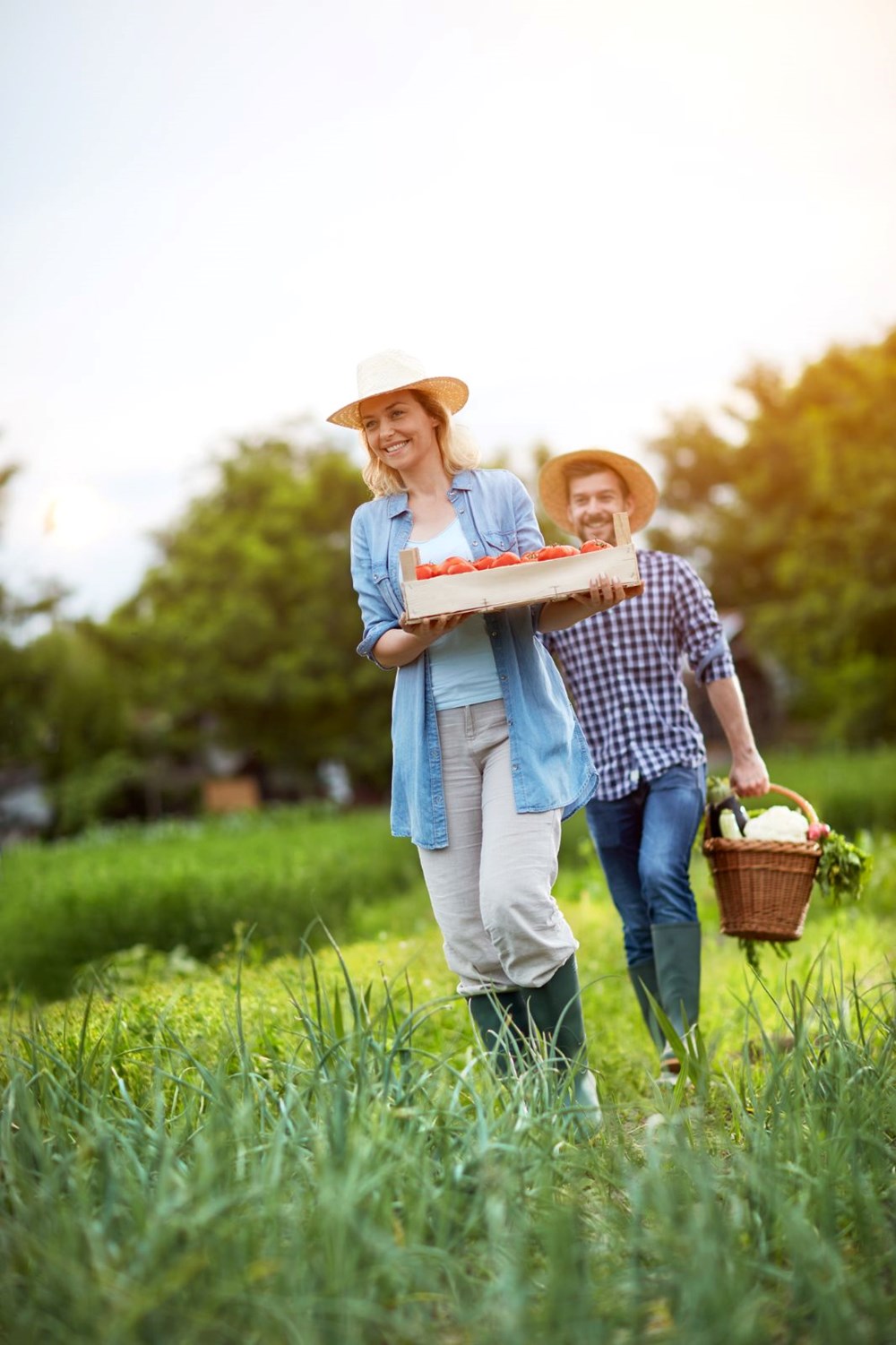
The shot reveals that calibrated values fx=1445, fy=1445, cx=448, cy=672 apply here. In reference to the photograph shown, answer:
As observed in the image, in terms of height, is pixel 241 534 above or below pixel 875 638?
above

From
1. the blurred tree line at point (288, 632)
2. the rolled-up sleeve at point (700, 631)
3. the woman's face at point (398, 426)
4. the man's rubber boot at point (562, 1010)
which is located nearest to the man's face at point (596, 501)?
the rolled-up sleeve at point (700, 631)

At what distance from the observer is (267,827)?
56.3 ft

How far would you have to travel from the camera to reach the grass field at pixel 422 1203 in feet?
7.00

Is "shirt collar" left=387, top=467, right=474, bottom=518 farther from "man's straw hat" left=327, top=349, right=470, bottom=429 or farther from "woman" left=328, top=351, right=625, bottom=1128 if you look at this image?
"man's straw hat" left=327, top=349, right=470, bottom=429

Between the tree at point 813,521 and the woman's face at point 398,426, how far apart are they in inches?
814

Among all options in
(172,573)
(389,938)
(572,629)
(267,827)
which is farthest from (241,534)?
(572,629)

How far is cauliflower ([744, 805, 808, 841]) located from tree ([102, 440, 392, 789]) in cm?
2927

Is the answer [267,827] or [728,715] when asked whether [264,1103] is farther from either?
[267,827]

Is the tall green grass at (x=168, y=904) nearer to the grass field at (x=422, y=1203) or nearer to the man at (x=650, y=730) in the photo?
the man at (x=650, y=730)

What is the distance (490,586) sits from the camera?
3.57m

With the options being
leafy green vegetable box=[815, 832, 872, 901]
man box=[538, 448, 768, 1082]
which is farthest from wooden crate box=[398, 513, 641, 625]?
leafy green vegetable box=[815, 832, 872, 901]

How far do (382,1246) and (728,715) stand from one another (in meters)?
2.87

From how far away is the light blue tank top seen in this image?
3748 millimetres

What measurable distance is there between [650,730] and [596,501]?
0.81 m
